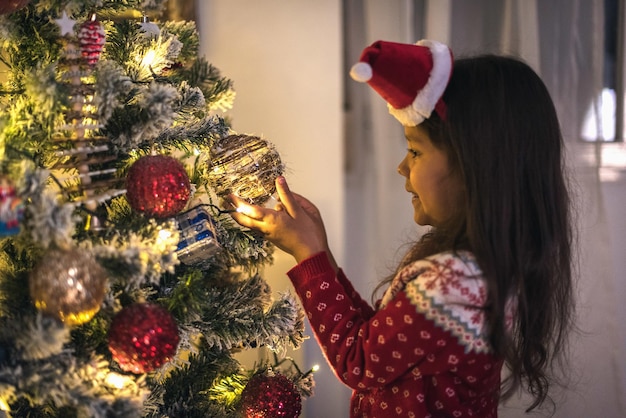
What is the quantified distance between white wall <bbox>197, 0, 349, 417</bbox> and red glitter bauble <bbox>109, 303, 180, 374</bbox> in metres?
0.59

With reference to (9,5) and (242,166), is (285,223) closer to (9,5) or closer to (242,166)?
(242,166)

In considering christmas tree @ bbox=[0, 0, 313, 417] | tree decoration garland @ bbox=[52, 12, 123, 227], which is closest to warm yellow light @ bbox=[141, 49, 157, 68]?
christmas tree @ bbox=[0, 0, 313, 417]

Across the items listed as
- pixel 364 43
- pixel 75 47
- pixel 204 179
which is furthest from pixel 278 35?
pixel 75 47

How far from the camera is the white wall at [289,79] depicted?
1.42 metres

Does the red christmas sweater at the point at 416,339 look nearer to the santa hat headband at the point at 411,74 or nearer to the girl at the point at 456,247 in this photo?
the girl at the point at 456,247

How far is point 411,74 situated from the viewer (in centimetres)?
97

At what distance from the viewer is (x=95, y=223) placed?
877mm

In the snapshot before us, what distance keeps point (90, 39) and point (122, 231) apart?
10.1 inches

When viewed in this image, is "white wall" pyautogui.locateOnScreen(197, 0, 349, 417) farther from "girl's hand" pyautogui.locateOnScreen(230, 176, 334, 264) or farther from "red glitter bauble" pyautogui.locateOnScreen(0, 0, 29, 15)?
"red glitter bauble" pyautogui.locateOnScreen(0, 0, 29, 15)

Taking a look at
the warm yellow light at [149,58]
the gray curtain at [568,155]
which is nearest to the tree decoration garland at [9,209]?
the warm yellow light at [149,58]

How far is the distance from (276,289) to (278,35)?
55 centimetres

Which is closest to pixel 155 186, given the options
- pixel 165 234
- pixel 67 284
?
pixel 165 234

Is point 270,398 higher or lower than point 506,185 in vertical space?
lower

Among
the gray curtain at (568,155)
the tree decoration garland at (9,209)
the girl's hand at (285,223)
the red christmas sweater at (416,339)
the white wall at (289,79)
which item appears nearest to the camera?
the tree decoration garland at (9,209)
